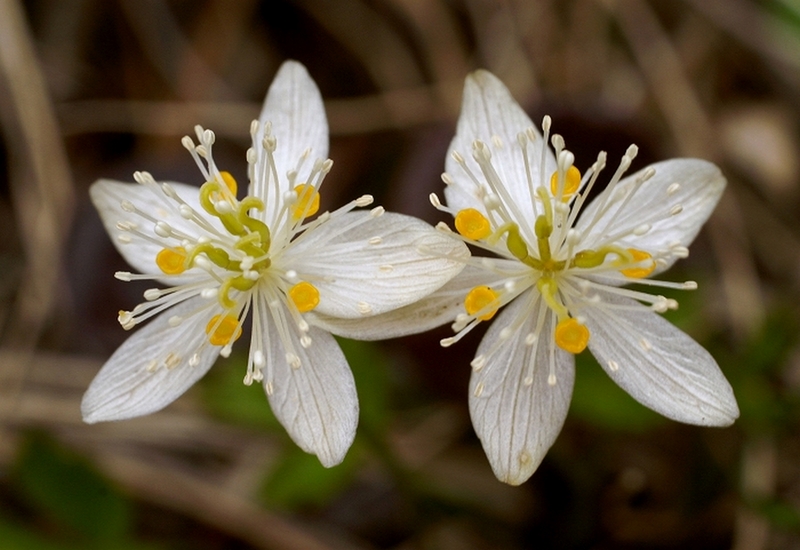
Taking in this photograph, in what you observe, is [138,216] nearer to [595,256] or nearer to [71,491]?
[71,491]

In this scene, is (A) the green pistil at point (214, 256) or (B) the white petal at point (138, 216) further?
(B) the white petal at point (138, 216)

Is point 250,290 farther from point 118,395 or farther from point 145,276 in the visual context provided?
point 118,395

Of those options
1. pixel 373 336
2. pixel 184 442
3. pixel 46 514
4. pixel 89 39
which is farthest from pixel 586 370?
pixel 89 39

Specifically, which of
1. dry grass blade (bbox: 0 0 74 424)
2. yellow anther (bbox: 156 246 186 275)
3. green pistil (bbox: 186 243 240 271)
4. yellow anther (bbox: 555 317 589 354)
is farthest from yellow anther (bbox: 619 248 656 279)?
dry grass blade (bbox: 0 0 74 424)

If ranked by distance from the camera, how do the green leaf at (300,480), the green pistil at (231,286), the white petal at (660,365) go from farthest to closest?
the green leaf at (300,480), the green pistil at (231,286), the white petal at (660,365)

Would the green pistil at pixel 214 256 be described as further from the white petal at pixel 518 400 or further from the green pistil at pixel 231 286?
the white petal at pixel 518 400

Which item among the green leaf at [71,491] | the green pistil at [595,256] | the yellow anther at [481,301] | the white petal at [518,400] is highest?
the green pistil at [595,256]

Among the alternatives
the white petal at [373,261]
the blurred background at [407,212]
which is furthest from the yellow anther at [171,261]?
the blurred background at [407,212]

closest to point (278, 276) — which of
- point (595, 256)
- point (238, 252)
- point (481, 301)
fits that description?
point (238, 252)
